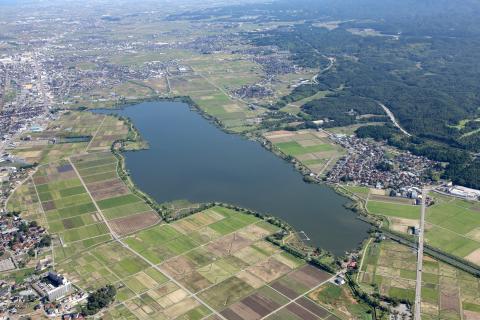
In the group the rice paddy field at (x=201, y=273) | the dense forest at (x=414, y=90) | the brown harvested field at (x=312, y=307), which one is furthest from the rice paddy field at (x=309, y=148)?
the brown harvested field at (x=312, y=307)

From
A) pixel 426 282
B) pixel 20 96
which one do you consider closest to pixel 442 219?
pixel 426 282

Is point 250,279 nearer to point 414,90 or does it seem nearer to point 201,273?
point 201,273

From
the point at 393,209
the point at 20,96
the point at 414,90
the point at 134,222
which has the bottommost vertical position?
the point at 20,96

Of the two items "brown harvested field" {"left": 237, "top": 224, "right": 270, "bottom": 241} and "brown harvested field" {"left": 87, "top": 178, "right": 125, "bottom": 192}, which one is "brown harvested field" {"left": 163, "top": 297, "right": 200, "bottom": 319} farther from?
"brown harvested field" {"left": 87, "top": 178, "right": 125, "bottom": 192}

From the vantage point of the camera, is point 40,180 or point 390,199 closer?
point 390,199

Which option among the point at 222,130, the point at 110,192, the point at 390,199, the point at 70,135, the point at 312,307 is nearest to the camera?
the point at 312,307

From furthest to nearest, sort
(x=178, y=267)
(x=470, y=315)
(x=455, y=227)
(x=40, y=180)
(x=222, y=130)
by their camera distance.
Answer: (x=222, y=130), (x=40, y=180), (x=455, y=227), (x=178, y=267), (x=470, y=315)

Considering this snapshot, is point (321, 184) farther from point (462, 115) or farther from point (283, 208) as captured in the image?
point (462, 115)
